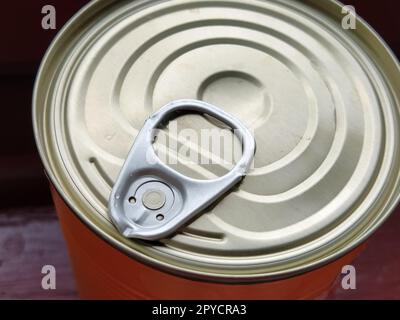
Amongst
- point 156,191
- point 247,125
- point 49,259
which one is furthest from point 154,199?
point 49,259

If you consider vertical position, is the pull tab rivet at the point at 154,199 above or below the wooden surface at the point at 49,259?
above

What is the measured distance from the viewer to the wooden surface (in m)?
1.32

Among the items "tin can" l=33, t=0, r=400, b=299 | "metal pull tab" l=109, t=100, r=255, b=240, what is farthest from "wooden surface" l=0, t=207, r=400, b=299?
"metal pull tab" l=109, t=100, r=255, b=240

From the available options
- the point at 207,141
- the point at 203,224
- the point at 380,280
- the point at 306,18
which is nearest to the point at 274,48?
the point at 306,18

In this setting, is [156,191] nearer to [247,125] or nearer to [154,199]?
[154,199]

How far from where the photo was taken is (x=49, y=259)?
54.7 inches

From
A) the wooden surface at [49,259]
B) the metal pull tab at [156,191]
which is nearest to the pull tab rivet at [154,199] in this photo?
the metal pull tab at [156,191]

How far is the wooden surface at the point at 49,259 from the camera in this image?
132 cm

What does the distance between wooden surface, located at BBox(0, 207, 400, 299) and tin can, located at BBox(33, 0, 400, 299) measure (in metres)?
0.40

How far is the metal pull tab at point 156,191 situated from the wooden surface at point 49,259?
0.63m

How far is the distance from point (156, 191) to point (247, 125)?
0.55ft

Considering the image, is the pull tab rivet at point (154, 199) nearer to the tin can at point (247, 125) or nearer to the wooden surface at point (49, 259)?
the tin can at point (247, 125)

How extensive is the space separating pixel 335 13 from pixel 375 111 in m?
0.20

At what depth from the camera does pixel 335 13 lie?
38.1 inches
